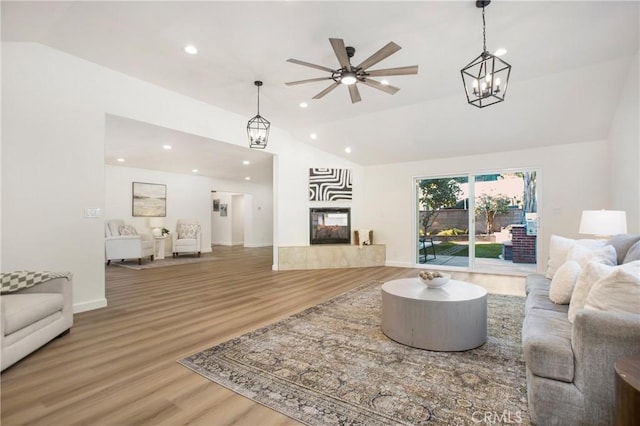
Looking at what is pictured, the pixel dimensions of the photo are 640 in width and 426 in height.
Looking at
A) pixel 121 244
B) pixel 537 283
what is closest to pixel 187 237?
pixel 121 244

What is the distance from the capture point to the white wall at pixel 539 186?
513cm

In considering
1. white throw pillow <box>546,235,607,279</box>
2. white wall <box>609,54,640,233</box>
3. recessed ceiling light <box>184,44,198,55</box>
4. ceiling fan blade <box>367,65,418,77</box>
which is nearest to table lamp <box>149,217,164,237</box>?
recessed ceiling light <box>184,44,198,55</box>

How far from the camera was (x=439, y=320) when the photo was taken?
2.47 m

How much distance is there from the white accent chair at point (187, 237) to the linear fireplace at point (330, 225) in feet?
12.2

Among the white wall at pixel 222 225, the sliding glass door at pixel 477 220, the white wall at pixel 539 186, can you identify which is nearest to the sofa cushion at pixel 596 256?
Answer: the white wall at pixel 539 186

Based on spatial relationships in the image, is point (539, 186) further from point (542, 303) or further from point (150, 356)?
point (150, 356)

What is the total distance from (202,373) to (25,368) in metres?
1.34

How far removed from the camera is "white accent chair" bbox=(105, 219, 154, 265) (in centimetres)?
688

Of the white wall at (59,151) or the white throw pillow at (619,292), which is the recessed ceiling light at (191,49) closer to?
the white wall at (59,151)

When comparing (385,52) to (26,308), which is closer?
(26,308)

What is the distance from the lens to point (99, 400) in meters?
1.81

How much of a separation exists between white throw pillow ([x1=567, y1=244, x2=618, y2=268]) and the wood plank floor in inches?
81.2

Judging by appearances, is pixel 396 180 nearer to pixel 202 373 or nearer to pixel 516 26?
pixel 516 26

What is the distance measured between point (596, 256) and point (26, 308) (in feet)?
15.0
